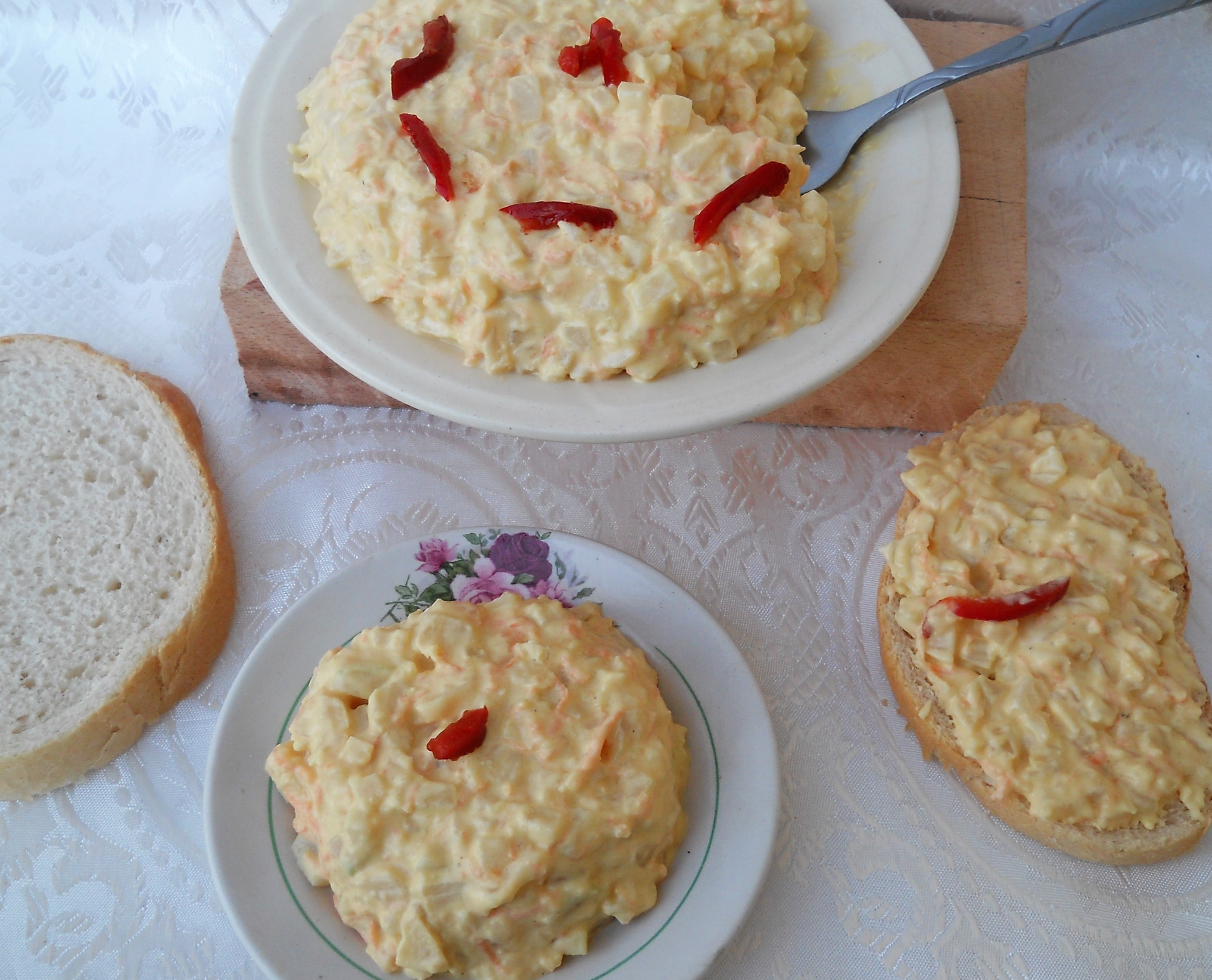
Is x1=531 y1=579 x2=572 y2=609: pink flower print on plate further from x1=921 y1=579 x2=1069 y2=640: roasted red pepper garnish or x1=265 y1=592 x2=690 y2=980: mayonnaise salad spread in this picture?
x1=921 y1=579 x2=1069 y2=640: roasted red pepper garnish

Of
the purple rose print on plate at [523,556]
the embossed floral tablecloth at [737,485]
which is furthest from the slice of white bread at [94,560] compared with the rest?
the purple rose print on plate at [523,556]

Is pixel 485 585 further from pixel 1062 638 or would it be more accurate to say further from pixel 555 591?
pixel 1062 638

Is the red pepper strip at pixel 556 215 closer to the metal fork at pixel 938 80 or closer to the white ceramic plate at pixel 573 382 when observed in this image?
the white ceramic plate at pixel 573 382

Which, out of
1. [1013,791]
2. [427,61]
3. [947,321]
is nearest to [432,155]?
[427,61]

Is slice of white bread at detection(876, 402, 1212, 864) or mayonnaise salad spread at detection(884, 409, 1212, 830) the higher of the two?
mayonnaise salad spread at detection(884, 409, 1212, 830)

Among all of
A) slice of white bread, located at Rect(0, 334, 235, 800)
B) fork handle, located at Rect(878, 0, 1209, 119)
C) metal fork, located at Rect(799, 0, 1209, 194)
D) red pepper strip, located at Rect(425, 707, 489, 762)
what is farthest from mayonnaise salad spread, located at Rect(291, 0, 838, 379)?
slice of white bread, located at Rect(0, 334, 235, 800)

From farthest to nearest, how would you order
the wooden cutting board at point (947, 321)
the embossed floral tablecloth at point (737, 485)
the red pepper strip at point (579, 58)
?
the wooden cutting board at point (947, 321), the embossed floral tablecloth at point (737, 485), the red pepper strip at point (579, 58)
